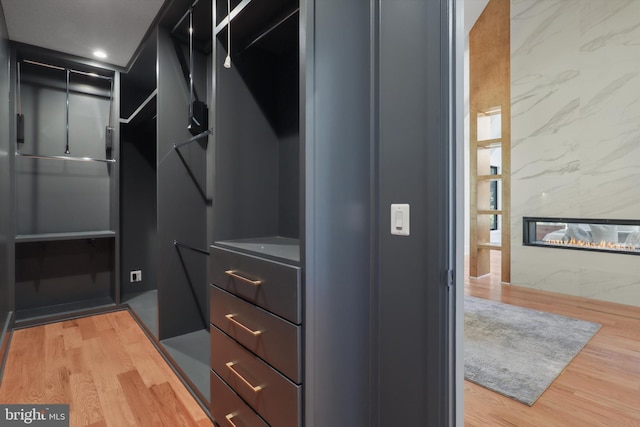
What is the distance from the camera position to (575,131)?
12.2 ft

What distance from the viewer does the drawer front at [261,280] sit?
1.07 metres

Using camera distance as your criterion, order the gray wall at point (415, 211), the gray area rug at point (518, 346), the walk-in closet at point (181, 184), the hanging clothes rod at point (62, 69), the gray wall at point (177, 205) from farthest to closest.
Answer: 1. the hanging clothes rod at point (62, 69)
2. the gray wall at point (177, 205)
3. the walk-in closet at point (181, 184)
4. the gray area rug at point (518, 346)
5. the gray wall at point (415, 211)

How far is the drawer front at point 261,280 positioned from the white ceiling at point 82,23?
1.87 meters

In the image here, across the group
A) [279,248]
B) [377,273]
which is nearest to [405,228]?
[377,273]

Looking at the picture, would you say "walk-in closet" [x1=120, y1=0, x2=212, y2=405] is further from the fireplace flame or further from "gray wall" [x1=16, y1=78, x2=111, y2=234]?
the fireplace flame

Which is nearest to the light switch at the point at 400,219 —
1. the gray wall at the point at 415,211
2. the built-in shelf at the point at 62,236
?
the gray wall at the point at 415,211

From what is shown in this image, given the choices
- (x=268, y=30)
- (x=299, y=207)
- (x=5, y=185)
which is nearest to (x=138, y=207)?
(x=5, y=185)

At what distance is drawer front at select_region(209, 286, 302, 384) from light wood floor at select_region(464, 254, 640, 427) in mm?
1114

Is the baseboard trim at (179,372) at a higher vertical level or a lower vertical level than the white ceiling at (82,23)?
lower

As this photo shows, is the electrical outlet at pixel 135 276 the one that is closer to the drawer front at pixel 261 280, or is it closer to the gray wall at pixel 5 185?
the gray wall at pixel 5 185

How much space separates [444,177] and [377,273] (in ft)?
1.41

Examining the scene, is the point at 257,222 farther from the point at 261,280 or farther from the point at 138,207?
the point at 138,207

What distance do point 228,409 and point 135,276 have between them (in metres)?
2.78

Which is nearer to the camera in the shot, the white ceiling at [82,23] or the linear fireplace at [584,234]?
the white ceiling at [82,23]
